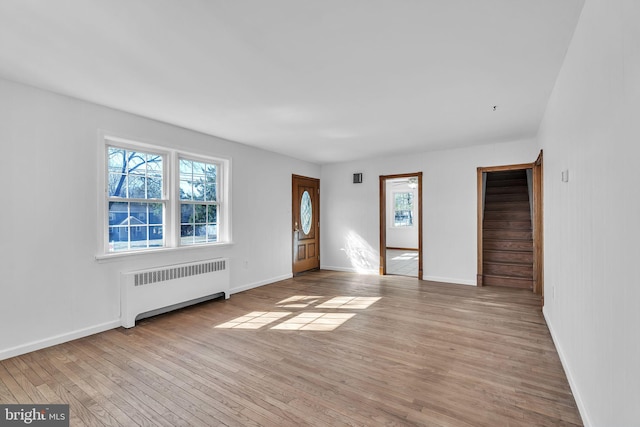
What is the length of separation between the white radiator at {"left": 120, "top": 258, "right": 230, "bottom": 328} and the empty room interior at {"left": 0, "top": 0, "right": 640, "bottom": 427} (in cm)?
3

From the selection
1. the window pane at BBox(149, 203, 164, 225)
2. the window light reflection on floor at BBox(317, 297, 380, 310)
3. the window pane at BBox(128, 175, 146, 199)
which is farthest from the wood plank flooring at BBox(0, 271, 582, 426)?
the window pane at BBox(128, 175, 146, 199)

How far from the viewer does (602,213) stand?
1540 mm

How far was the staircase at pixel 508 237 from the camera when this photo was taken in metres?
5.45

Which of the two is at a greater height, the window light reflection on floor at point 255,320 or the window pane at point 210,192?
the window pane at point 210,192

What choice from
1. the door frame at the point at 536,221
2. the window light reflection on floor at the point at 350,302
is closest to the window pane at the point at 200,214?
the window light reflection on floor at the point at 350,302

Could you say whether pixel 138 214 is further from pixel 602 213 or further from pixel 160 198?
pixel 602 213

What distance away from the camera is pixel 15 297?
2.84 m

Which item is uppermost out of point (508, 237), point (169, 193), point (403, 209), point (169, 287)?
point (169, 193)

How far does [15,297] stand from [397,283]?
5.26m

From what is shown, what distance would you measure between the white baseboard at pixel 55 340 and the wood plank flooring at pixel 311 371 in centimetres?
10

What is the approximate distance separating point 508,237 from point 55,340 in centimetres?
705

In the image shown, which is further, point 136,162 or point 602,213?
point 136,162

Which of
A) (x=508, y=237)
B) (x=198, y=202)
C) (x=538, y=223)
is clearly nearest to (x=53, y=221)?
(x=198, y=202)

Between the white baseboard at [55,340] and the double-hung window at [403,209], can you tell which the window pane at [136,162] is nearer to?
the white baseboard at [55,340]
